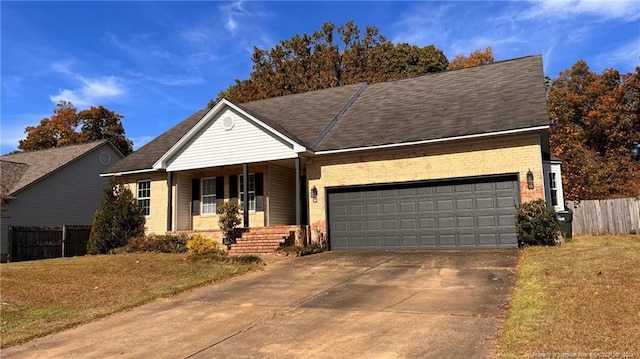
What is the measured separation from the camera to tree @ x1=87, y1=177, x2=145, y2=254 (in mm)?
19844

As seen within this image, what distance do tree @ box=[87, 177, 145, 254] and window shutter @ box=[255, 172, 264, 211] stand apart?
5.37 meters

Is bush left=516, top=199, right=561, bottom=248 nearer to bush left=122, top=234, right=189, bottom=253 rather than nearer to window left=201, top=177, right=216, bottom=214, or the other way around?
bush left=122, top=234, right=189, bottom=253

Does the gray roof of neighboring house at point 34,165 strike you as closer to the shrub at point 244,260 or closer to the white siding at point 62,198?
the white siding at point 62,198

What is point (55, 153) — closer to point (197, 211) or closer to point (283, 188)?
point (197, 211)

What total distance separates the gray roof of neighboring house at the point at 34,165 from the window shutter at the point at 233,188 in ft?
41.4

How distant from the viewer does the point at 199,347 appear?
6465mm

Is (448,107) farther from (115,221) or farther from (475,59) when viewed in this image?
(475,59)

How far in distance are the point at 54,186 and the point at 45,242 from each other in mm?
6617

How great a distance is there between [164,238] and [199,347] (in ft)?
42.6

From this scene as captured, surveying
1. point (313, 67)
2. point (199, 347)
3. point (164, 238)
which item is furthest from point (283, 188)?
point (313, 67)

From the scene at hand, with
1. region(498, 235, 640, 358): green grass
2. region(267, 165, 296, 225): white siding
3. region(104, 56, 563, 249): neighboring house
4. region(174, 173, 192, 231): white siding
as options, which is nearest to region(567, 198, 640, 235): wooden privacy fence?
region(104, 56, 563, 249): neighboring house

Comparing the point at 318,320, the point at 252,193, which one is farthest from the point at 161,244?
the point at 318,320

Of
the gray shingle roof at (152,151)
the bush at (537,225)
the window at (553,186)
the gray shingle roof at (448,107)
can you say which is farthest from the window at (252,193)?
the window at (553,186)

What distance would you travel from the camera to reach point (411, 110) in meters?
18.7
